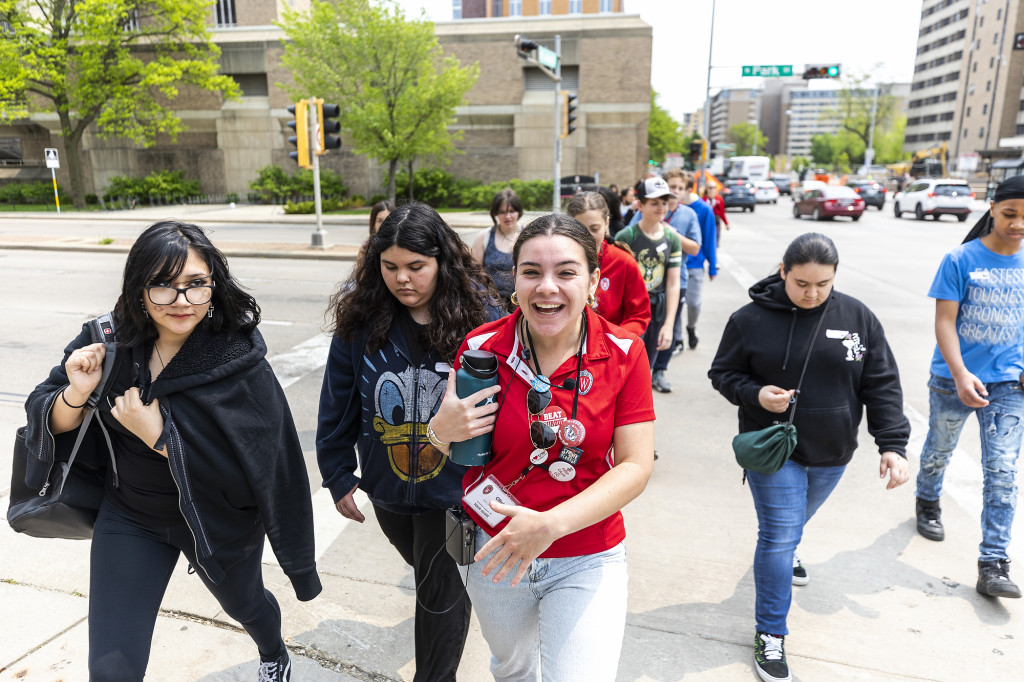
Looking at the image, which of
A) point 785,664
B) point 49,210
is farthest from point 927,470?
point 49,210

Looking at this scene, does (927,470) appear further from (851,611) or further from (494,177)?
(494,177)

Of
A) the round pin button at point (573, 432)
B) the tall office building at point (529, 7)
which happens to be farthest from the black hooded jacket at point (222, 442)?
the tall office building at point (529, 7)

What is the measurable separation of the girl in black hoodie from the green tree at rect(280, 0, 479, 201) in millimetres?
26234

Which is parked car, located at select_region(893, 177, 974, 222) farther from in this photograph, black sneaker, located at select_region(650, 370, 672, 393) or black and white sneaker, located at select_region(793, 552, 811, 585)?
black and white sneaker, located at select_region(793, 552, 811, 585)

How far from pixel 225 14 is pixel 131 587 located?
152ft

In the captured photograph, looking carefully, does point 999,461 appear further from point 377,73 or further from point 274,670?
point 377,73

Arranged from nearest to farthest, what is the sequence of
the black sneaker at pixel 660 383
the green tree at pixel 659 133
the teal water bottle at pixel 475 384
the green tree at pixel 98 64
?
1. the teal water bottle at pixel 475 384
2. the black sneaker at pixel 660 383
3. the green tree at pixel 98 64
4. the green tree at pixel 659 133

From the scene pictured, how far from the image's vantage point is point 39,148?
40.0m

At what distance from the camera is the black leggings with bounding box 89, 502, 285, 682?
2.06 metres

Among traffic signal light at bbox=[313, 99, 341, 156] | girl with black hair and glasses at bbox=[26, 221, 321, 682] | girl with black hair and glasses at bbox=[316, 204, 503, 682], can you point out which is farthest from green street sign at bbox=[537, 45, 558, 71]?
girl with black hair and glasses at bbox=[26, 221, 321, 682]

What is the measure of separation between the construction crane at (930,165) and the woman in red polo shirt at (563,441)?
71906 mm

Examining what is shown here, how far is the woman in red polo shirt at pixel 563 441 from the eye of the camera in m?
1.83

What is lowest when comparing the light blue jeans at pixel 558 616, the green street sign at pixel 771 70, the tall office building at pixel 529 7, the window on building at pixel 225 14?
the light blue jeans at pixel 558 616

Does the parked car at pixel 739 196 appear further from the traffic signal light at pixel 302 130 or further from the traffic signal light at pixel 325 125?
the traffic signal light at pixel 302 130
